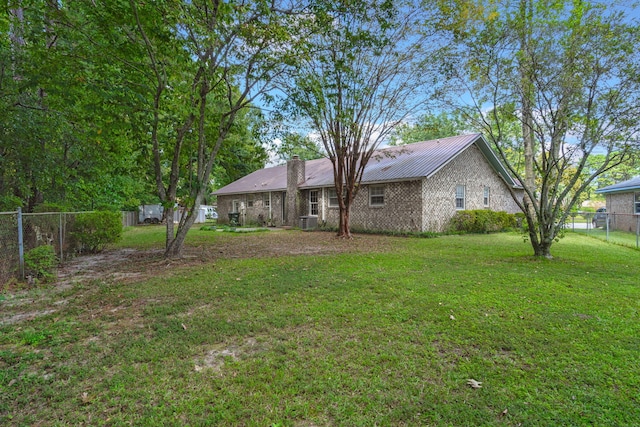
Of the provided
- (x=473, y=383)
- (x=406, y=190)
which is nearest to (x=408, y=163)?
(x=406, y=190)

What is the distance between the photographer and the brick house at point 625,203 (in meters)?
17.1

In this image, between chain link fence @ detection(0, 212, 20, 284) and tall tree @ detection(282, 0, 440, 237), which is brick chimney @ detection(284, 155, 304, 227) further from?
chain link fence @ detection(0, 212, 20, 284)

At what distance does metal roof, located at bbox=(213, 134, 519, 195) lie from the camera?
14203 millimetres

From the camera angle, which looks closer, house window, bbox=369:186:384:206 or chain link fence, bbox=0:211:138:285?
chain link fence, bbox=0:211:138:285

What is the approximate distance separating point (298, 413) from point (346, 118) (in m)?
10.8

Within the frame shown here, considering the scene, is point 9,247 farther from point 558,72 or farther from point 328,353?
point 558,72

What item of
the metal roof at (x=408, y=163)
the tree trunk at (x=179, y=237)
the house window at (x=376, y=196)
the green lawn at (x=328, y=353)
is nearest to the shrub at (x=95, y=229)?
the tree trunk at (x=179, y=237)

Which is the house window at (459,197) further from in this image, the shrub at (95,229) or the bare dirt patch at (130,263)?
the shrub at (95,229)

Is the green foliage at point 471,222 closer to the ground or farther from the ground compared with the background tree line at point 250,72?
closer to the ground

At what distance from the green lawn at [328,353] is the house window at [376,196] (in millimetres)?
9733

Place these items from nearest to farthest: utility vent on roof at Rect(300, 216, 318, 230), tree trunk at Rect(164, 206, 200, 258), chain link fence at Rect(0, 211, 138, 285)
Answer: chain link fence at Rect(0, 211, 138, 285), tree trunk at Rect(164, 206, 200, 258), utility vent on roof at Rect(300, 216, 318, 230)

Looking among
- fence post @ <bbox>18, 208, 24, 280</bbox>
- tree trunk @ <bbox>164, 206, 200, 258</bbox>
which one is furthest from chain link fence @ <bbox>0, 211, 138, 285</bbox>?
tree trunk @ <bbox>164, 206, 200, 258</bbox>

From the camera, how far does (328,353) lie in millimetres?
3137

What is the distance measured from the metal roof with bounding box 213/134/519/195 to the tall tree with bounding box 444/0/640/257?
18.9ft
